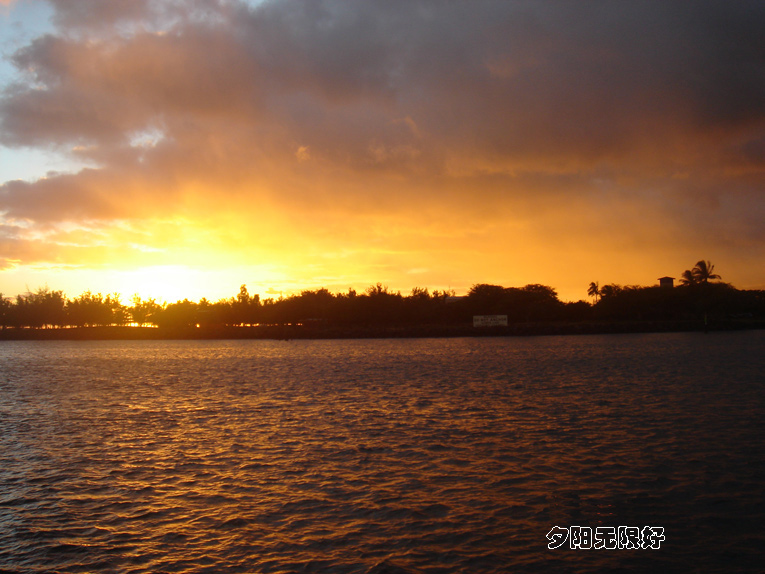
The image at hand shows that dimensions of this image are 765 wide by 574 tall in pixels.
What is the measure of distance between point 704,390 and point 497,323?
419 ft

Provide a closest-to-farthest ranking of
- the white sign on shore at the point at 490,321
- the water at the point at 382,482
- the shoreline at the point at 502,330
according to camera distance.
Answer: the water at the point at 382,482, the shoreline at the point at 502,330, the white sign on shore at the point at 490,321

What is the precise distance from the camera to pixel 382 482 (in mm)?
16406

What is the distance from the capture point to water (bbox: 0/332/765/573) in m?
11.4

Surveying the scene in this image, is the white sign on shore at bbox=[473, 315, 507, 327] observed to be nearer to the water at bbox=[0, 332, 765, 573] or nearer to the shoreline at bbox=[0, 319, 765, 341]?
the shoreline at bbox=[0, 319, 765, 341]

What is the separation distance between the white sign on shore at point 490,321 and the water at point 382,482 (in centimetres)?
12697

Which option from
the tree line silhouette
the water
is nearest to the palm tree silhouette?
the tree line silhouette

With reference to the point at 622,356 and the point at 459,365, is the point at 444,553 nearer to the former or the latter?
the point at 459,365

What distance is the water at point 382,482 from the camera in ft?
37.5

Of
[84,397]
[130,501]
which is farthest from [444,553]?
[84,397]

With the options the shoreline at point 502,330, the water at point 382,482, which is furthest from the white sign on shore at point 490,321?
the water at point 382,482

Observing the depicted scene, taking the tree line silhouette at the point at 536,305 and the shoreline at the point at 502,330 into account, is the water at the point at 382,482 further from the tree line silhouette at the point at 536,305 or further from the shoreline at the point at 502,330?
the tree line silhouette at the point at 536,305

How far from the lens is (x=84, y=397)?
38.8 metres

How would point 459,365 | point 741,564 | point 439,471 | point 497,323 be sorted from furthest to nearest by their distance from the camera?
point 497,323, point 459,365, point 439,471, point 741,564

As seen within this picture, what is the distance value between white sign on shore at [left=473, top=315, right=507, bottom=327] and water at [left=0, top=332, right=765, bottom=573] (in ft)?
417
